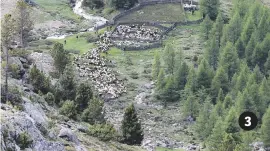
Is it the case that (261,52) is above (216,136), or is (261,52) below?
above

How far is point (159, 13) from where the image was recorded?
5930 inches

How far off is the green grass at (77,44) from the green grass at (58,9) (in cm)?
1943

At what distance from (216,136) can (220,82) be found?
28005 millimetres

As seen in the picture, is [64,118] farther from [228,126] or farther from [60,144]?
[228,126]

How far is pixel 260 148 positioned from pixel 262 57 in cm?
3700

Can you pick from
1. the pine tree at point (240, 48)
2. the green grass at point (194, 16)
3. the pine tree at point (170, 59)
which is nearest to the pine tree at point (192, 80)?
the pine tree at point (170, 59)

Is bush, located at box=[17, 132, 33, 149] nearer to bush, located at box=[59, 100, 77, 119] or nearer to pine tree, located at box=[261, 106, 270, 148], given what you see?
bush, located at box=[59, 100, 77, 119]

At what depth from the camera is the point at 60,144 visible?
49719 millimetres

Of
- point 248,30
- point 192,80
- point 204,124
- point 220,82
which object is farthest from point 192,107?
point 248,30

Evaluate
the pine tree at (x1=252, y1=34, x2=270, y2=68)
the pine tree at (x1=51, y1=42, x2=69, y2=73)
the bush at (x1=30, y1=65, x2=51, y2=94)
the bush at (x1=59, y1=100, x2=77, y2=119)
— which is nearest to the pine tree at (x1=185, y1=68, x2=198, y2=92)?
the pine tree at (x1=252, y1=34, x2=270, y2=68)

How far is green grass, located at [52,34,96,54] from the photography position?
126 metres

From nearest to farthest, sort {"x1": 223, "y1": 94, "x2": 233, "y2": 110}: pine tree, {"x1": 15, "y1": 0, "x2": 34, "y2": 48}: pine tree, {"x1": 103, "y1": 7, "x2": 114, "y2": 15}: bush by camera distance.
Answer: {"x1": 223, "y1": 94, "x2": 233, "y2": 110}: pine tree → {"x1": 15, "y1": 0, "x2": 34, "y2": 48}: pine tree → {"x1": 103, "y1": 7, "x2": 114, "y2": 15}: bush

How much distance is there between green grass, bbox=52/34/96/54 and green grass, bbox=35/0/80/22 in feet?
63.8

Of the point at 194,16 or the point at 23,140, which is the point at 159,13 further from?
the point at 23,140
